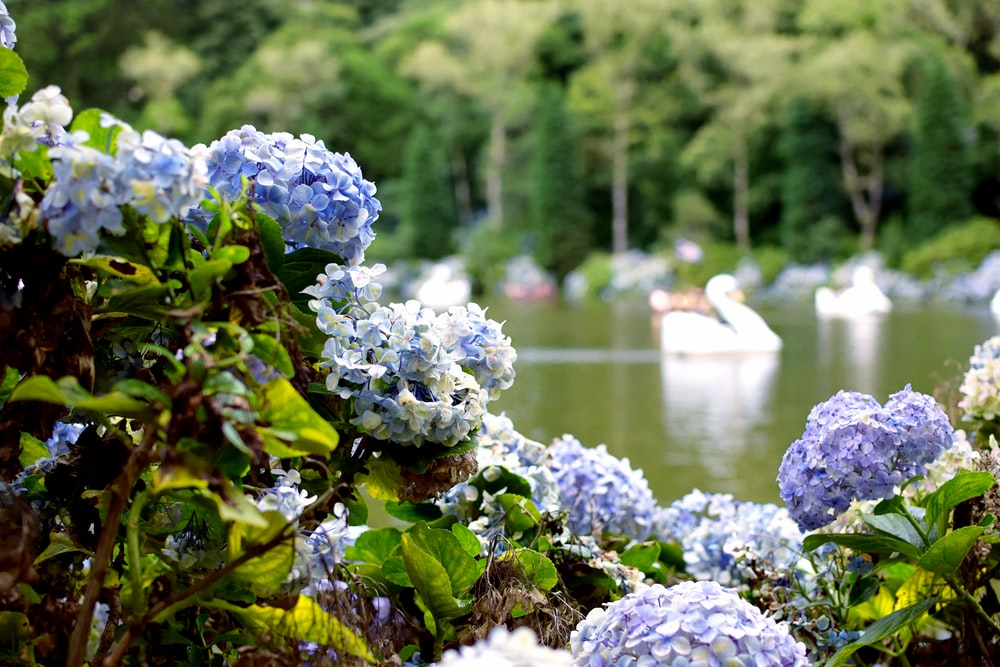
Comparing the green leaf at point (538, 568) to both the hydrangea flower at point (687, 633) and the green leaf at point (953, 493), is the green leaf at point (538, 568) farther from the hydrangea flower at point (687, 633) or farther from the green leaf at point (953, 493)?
the green leaf at point (953, 493)

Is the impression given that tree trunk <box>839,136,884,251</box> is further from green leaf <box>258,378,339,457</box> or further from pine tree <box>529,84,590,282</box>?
green leaf <box>258,378,339,457</box>

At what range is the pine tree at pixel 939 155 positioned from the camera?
789 inches

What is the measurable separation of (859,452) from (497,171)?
26422mm

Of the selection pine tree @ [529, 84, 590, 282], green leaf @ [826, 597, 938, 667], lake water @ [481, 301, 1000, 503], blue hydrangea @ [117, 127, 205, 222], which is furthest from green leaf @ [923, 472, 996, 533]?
pine tree @ [529, 84, 590, 282]

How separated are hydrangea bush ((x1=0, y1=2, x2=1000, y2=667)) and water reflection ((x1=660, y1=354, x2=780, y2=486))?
2.57m

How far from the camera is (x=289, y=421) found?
0.75 meters

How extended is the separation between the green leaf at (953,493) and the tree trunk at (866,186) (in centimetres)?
2151

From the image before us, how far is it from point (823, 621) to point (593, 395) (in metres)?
5.19

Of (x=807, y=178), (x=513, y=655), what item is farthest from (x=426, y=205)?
(x=513, y=655)

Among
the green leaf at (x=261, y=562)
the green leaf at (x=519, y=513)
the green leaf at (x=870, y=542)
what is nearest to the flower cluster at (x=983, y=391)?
the green leaf at (x=870, y=542)

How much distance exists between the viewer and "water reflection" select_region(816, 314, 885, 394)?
20.5 feet

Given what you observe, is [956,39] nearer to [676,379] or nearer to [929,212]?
[929,212]

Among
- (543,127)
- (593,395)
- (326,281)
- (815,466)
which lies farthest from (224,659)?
(543,127)

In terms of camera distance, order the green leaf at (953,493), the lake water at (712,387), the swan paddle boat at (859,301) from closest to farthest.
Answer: the green leaf at (953,493) → the lake water at (712,387) → the swan paddle boat at (859,301)
